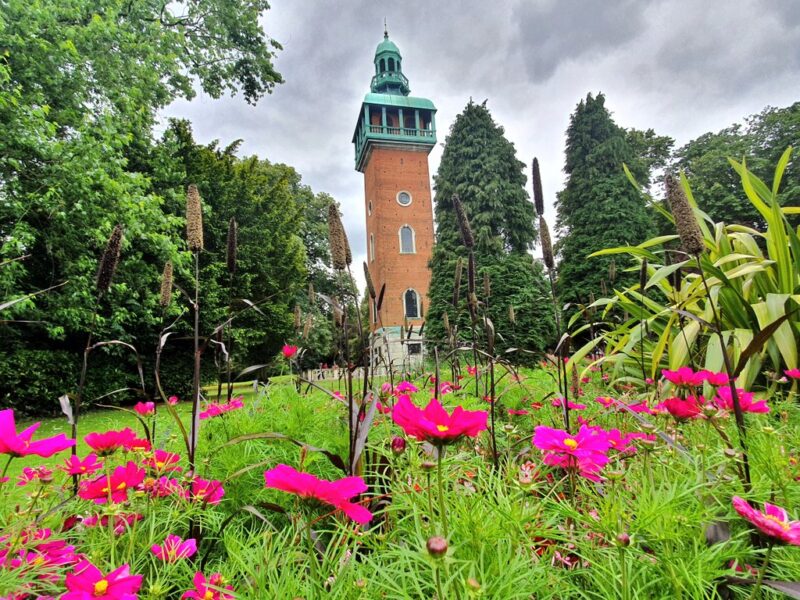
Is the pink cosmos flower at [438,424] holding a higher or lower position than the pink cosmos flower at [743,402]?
higher

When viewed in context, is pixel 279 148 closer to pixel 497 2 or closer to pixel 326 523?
pixel 497 2

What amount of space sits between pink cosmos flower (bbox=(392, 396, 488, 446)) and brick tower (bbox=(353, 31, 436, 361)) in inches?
720

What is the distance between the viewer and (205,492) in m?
0.93

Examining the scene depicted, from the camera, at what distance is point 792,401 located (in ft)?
5.42

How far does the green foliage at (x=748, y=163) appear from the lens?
14.8 metres

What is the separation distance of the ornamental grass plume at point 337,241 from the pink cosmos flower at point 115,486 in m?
0.66

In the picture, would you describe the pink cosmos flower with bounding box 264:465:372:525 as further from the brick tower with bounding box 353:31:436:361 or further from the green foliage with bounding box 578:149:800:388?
the brick tower with bounding box 353:31:436:361

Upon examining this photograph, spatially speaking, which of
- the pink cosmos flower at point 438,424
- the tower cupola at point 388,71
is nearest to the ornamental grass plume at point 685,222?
the pink cosmos flower at point 438,424

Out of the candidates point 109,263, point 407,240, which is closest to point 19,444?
point 109,263

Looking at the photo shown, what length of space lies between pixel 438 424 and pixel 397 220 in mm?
20527

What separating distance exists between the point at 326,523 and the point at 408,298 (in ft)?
62.3

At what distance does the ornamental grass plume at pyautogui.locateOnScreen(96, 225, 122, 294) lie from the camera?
1.07m

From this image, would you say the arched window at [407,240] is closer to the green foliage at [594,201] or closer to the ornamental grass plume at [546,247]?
the green foliage at [594,201]

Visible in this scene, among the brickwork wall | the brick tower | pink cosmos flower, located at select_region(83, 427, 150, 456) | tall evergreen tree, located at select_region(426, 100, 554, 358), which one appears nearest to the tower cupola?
the brick tower
